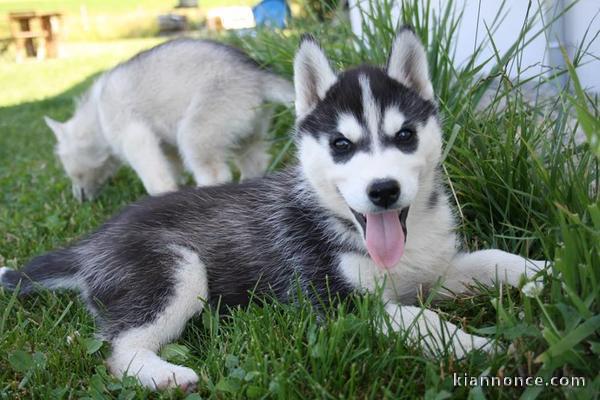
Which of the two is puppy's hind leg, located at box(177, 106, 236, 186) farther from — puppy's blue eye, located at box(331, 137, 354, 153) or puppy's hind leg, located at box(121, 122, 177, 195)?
puppy's blue eye, located at box(331, 137, 354, 153)

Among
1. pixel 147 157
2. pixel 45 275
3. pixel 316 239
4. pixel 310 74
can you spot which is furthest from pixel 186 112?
pixel 316 239

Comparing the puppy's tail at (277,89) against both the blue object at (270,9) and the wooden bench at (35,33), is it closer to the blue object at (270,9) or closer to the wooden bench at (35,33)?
the blue object at (270,9)

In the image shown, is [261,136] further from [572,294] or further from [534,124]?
[572,294]

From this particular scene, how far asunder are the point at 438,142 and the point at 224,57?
3.13m

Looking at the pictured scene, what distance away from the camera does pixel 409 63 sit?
2854 mm

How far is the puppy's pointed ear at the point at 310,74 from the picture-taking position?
283cm

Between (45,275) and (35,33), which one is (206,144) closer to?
(45,275)

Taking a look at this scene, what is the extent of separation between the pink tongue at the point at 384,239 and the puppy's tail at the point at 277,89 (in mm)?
2704

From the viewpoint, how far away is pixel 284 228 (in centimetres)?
308

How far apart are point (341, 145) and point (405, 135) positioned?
0.88ft

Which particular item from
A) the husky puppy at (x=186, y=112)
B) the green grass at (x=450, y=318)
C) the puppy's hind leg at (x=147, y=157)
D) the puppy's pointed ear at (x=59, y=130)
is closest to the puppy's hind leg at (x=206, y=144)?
the husky puppy at (x=186, y=112)

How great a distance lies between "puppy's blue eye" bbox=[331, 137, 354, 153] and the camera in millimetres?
2609

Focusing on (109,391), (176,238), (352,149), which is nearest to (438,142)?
(352,149)

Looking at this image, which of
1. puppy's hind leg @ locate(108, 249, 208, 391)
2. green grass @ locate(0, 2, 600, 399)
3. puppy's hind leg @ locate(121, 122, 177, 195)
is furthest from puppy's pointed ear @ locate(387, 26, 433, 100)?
puppy's hind leg @ locate(121, 122, 177, 195)
